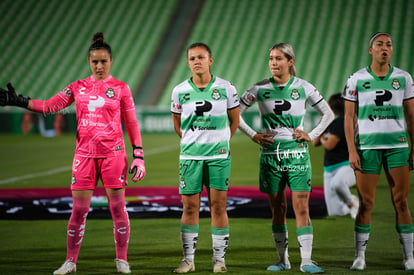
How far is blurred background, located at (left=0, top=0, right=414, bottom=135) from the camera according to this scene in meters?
37.3

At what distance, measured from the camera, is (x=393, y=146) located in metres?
5.67

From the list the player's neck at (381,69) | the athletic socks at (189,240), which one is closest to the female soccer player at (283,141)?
the player's neck at (381,69)

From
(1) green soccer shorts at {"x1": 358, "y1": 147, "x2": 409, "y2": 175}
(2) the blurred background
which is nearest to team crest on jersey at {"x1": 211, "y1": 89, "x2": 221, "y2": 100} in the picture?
(1) green soccer shorts at {"x1": 358, "y1": 147, "x2": 409, "y2": 175}

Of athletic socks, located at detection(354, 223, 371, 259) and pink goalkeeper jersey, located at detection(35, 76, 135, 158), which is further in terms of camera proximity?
athletic socks, located at detection(354, 223, 371, 259)

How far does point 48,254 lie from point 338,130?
4358 mm

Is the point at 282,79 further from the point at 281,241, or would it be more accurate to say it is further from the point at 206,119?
the point at 281,241

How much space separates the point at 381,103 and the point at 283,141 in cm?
93

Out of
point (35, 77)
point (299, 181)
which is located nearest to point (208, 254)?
point (299, 181)

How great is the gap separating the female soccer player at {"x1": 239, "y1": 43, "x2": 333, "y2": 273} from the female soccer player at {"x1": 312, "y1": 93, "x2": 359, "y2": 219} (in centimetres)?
277

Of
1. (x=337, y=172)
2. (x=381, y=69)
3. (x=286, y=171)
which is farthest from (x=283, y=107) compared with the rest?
(x=337, y=172)

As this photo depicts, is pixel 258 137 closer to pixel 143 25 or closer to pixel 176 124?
pixel 176 124

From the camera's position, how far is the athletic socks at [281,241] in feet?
18.8

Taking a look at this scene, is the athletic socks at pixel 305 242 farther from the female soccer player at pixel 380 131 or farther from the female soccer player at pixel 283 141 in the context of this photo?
the female soccer player at pixel 380 131

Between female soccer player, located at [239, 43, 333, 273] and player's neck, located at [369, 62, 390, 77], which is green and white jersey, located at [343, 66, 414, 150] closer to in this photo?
player's neck, located at [369, 62, 390, 77]
